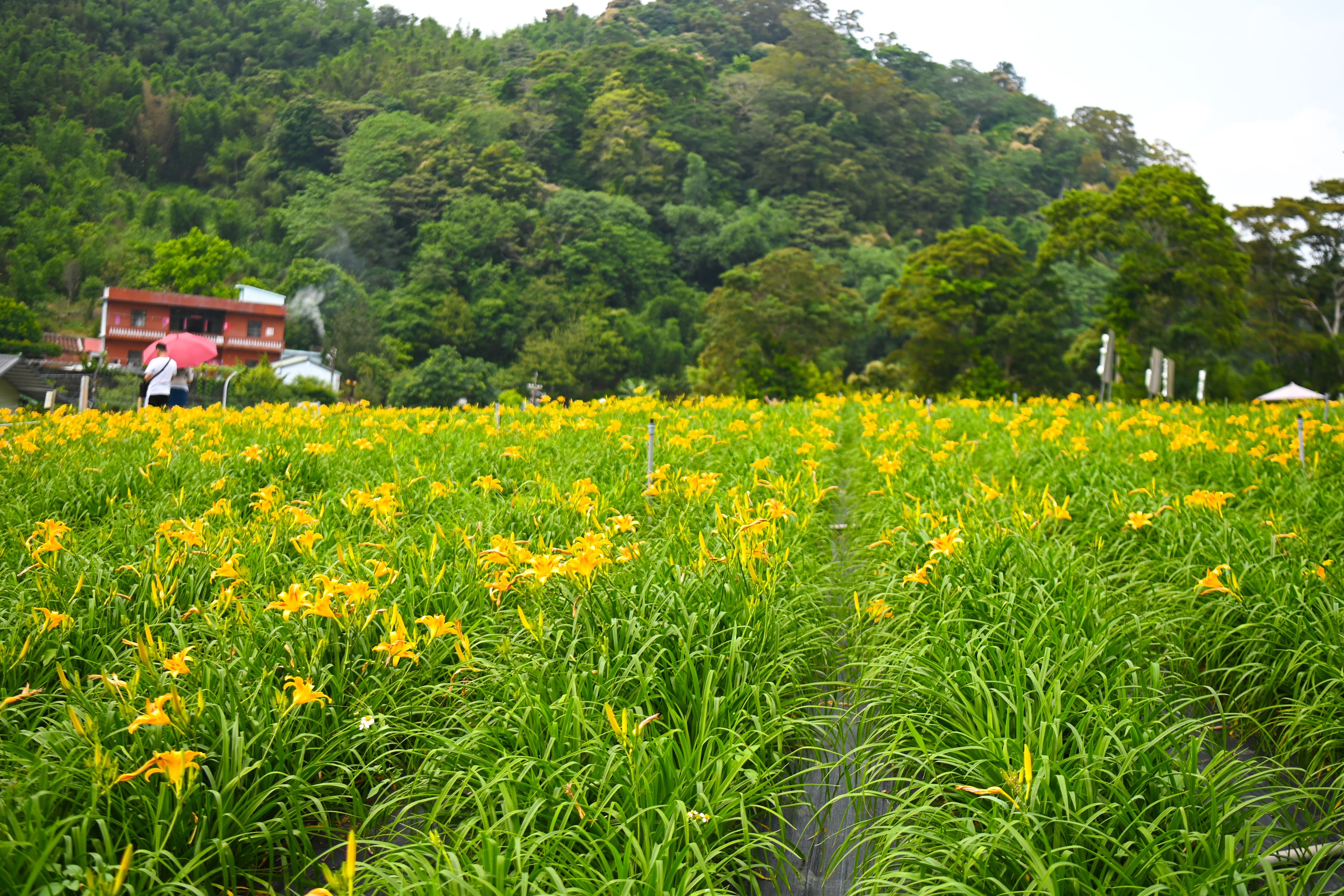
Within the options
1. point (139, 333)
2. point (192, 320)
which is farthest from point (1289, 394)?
point (139, 333)

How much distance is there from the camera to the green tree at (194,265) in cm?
4991

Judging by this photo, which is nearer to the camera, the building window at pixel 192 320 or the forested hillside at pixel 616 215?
the forested hillside at pixel 616 215

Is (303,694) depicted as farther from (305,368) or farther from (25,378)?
(305,368)

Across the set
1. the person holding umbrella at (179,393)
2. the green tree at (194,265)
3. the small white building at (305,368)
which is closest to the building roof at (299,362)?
the small white building at (305,368)

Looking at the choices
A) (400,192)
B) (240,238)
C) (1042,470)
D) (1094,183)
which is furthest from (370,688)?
(1094,183)

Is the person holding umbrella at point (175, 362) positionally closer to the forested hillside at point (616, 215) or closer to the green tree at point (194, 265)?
the forested hillside at point (616, 215)

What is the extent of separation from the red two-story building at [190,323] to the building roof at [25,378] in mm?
17349

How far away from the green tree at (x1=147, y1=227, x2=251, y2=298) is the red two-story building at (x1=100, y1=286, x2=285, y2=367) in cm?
724

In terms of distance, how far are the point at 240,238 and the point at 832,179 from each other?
130ft

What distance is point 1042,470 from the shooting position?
187 inches

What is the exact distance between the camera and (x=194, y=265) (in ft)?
165

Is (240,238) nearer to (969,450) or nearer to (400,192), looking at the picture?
(400,192)

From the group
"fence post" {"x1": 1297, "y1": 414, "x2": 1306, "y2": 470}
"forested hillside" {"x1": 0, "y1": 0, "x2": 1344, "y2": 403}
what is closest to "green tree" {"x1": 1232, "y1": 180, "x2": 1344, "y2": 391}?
"forested hillside" {"x1": 0, "y1": 0, "x2": 1344, "y2": 403}

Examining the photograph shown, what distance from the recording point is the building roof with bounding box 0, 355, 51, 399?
792 inches
